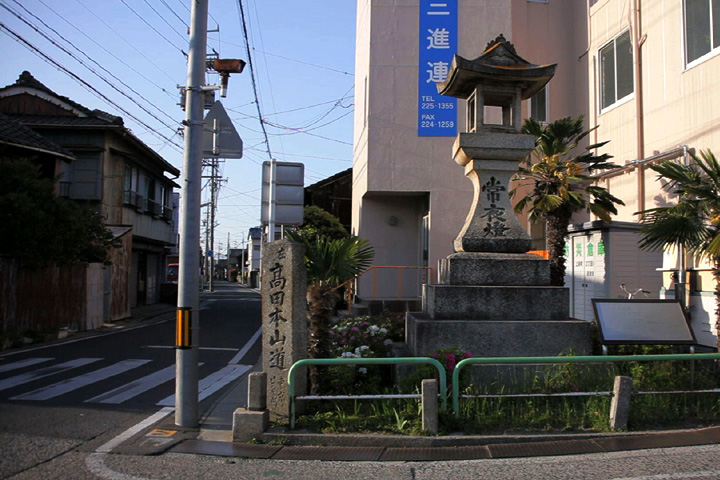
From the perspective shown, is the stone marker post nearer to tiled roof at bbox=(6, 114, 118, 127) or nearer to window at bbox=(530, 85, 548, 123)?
window at bbox=(530, 85, 548, 123)

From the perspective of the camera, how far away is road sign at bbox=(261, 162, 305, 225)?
13539 millimetres

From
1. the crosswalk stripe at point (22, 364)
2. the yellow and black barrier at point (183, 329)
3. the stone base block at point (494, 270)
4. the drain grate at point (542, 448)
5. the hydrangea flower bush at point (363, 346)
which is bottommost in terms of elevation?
the crosswalk stripe at point (22, 364)

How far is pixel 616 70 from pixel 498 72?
10218mm

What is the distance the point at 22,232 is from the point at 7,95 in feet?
41.2

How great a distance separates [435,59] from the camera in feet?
61.1

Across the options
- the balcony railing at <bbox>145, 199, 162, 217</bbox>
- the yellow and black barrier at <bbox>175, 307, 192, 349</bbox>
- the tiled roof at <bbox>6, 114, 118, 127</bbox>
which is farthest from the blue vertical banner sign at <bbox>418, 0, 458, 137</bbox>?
the balcony railing at <bbox>145, 199, 162, 217</bbox>

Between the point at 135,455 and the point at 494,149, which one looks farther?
the point at 494,149

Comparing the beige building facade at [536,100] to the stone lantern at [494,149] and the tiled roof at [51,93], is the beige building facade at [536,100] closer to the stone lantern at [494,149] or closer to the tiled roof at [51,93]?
the stone lantern at [494,149]

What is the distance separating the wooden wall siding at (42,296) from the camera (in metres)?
14.2

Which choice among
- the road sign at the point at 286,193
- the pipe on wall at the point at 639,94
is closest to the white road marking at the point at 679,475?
the road sign at the point at 286,193

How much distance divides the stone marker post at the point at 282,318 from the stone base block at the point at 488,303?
2396 millimetres

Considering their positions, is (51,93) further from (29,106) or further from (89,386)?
(89,386)

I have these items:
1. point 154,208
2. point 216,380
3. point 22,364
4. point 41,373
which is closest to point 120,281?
point 154,208

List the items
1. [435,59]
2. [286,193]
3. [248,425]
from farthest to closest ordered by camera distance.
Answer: [435,59], [286,193], [248,425]
